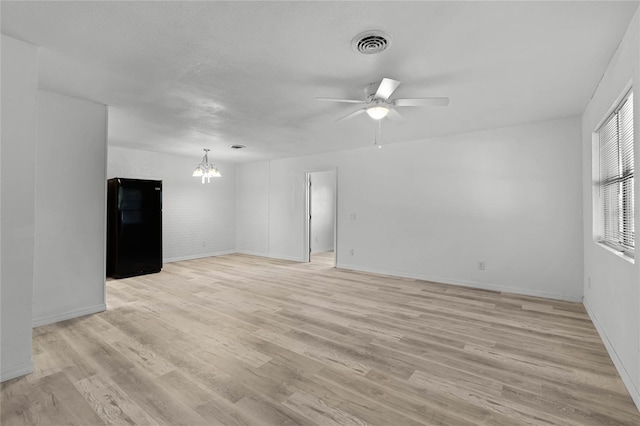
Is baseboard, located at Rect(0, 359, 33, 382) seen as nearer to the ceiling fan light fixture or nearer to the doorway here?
the ceiling fan light fixture

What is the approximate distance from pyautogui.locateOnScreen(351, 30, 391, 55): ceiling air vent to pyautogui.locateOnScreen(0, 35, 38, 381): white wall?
2528mm

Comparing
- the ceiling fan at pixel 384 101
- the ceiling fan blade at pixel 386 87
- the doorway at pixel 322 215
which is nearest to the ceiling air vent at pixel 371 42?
the ceiling fan blade at pixel 386 87

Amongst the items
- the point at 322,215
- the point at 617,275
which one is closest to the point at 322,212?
the point at 322,215

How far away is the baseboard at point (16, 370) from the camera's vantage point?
213cm

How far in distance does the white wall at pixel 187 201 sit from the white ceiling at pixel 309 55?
2.48 meters

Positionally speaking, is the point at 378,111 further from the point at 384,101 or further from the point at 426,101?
the point at 426,101

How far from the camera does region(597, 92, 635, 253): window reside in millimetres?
2312

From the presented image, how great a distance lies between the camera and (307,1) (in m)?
1.77

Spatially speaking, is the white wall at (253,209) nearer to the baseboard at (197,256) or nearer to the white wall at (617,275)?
the baseboard at (197,256)

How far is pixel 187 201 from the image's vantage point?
723cm

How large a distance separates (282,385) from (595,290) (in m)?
3.44

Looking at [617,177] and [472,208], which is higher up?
[617,177]

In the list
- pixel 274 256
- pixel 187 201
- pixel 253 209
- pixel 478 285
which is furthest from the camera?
pixel 253 209

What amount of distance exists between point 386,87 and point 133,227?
16.7 ft
